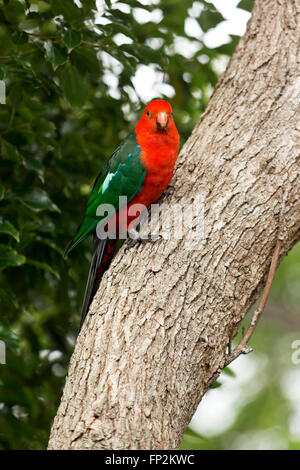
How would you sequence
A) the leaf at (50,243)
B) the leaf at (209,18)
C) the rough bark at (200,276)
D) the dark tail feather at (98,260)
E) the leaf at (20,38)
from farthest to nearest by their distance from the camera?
1. the leaf at (209,18)
2. the dark tail feather at (98,260)
3. the leaf at (50,243)
4. the leaf at (20,38)
5. the rough bark at (200,276)

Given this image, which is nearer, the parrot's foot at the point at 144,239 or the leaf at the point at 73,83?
the parrot's foot at the point at 144,239

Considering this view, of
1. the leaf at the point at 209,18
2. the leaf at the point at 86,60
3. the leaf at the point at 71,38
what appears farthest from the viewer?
the leaf at the point at 209,18

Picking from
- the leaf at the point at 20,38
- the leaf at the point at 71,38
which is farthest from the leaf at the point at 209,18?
the leaf at the point at 20,38

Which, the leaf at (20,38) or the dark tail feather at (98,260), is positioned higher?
the leaf at (20,38)

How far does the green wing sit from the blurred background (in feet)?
0.62

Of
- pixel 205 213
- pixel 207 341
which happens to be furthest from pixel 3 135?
pixel 207 341

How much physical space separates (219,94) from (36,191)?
127cm

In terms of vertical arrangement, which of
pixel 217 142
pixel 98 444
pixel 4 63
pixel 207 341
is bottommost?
pixel 98 444

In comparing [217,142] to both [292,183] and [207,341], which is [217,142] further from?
[207,341]

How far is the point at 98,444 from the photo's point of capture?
2129 mm

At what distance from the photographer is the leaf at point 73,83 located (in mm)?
3271

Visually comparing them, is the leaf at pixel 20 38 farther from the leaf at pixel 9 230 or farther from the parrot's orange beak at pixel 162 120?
the leaf at pixel 9 230

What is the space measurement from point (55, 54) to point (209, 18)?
1163mm

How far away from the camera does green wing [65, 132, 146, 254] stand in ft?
11.3
